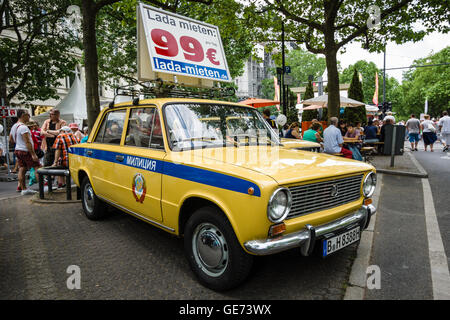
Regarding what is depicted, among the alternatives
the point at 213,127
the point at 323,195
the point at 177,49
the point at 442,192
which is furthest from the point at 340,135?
the point at 323,195

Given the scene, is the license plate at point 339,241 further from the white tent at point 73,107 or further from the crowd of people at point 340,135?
the white tent at point 73,107

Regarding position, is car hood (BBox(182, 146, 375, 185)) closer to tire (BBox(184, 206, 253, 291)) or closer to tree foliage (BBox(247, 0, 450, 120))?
tire (BBox(184, 206, 253, 291))

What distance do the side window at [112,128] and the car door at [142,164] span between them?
0.73 ft

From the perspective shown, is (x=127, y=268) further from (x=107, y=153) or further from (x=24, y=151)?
(x=24, y=151)

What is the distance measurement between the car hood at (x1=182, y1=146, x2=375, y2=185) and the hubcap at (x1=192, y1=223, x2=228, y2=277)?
0.63 m

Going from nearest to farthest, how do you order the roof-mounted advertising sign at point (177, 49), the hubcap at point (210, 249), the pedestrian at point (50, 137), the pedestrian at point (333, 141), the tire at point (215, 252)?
the tire at point (215, 252) → the hubcap at point (210, 249) → the roof-mounted advertising sign at point (177, 49) → the pedestrian at point (333, 141) → the pedestrian at point (50, 137)

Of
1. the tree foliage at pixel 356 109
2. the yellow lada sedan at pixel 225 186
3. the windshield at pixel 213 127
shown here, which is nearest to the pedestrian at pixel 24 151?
the yellow lada sedan at pixel 225 186

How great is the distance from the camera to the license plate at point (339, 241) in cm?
283

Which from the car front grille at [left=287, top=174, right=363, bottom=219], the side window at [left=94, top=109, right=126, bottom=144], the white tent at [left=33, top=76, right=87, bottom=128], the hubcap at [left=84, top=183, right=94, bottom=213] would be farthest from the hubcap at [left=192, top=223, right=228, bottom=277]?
the white tent at [left=33, top=76, right=87, bottom=128]

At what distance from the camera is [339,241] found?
295 centimetres

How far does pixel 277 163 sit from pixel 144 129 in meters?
1.81
